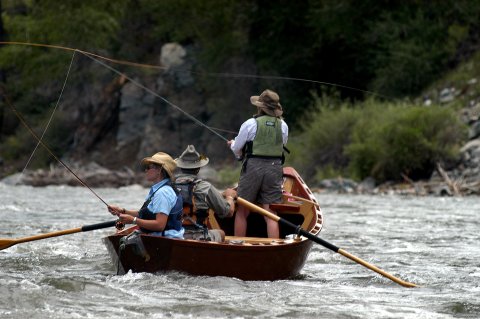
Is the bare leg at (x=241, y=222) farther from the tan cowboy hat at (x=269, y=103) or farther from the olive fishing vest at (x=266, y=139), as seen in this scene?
the tan cowboy hat at (x=269, y=103)

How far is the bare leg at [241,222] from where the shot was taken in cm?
1154

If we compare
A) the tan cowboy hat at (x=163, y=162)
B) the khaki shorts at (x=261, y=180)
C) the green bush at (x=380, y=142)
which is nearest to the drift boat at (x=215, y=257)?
the tan cowboy hat at (x=163, y=162)

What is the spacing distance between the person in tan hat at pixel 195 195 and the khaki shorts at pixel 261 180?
1212 mm

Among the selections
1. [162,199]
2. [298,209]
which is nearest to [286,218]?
[298,209]

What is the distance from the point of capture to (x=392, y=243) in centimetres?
1381

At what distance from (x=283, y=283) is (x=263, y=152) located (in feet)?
5.54

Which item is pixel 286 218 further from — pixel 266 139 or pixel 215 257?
pixel 215 257

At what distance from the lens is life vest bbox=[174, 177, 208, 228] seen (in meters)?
9.89

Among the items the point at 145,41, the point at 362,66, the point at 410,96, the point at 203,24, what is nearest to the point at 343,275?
the point at 410,96

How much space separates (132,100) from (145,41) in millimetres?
3676

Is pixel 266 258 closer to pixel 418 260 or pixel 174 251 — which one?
pixel 174 251

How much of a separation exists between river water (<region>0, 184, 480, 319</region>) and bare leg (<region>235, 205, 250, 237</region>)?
0.77 metres

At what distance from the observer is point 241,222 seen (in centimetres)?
1154

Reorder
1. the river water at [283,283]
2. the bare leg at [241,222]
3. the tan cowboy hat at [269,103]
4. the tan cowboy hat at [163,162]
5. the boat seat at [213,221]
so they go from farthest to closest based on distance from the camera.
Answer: the boat seat at [213,221]
the bare leg at [241,222]
the tan cowboy hat at [269,103]
the tan cowboy hat at [163,162]
the river water at [283,283]
